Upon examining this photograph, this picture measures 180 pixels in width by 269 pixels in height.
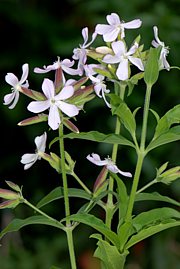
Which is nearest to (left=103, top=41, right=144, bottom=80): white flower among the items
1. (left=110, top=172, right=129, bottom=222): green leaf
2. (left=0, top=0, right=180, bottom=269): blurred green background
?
(left=110, top=172, right=129, bottom=222): green leaf

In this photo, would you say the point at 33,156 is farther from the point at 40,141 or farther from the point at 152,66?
the point at 152,66

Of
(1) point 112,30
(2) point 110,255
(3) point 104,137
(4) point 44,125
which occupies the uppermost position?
(4) point 44,125

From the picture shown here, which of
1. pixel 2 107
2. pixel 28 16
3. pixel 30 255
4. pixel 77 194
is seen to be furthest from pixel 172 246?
pixel 77 194

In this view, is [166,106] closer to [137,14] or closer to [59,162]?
[137,14]

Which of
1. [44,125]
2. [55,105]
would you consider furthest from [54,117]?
[44,125]

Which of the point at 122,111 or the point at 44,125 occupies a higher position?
Result: the point at 44,125

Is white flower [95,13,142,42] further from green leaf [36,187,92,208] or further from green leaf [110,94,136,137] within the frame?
green leaf [36,187,92,208]
